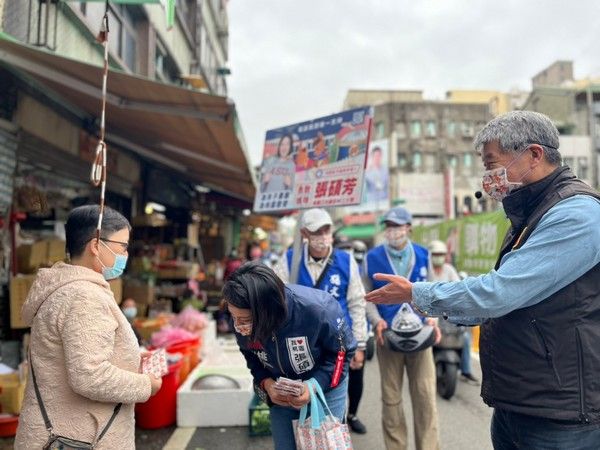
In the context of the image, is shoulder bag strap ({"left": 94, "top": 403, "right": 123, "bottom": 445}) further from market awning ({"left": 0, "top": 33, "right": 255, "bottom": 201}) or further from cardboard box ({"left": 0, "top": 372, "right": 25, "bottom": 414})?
market awning ({"left": 0, "top": 33, "right": 255, "bottom": 201})

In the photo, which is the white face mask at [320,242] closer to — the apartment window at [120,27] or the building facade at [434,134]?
the apartment window at [120,27]

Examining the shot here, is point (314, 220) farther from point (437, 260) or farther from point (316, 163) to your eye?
point (437, 260)

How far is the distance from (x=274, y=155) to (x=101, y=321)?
2.62 metres

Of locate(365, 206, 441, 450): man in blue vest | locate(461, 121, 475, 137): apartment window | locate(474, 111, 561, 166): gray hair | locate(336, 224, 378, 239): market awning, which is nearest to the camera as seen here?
locate(474, 111, 561, 166): gray hair

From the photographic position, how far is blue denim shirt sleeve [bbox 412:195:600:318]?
66.3 inches

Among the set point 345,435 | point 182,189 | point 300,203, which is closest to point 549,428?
point 345,435

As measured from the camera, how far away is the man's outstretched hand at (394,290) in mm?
1954

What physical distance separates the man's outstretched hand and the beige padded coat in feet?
4.06

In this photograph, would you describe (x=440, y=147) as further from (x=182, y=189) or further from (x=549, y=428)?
(x=549, y=428)

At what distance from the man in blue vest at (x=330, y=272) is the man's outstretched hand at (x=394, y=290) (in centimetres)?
170

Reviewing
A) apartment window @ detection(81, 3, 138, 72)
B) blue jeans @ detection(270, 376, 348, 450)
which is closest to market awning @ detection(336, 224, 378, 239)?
apartment window @ detection(81, 3, 138, 72)

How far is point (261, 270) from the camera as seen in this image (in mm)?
2270

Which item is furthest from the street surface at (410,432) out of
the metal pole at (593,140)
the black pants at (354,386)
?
the metal pole at (593,140)

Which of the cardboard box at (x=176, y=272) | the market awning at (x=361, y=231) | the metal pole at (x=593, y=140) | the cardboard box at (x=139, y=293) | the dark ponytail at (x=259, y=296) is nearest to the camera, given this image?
the dark ponytail at (x=259, y=296)
